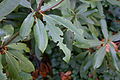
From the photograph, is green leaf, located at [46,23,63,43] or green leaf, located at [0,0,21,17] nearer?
green leaf, located at [0,0,21,17]

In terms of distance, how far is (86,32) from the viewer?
221 cm

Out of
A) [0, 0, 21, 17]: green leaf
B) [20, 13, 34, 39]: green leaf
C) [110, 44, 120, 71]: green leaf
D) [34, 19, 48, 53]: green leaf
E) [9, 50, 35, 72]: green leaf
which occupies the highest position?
[0, 0, 21, 17]: green leaf

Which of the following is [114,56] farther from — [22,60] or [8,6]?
[8,6]

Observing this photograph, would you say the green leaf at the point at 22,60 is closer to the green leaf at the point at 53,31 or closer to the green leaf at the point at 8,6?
the green leaf at the point at 53,31

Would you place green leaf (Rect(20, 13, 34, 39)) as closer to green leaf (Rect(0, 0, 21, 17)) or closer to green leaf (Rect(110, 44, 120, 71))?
green leaf (Rect(0, 0, 21, 17))

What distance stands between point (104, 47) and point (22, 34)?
36.7 inches

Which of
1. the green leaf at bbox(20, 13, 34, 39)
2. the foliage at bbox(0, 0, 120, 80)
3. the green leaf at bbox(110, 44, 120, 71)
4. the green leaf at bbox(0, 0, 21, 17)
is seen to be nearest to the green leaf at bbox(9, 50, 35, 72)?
the foliage at bbox(0, 0, 120, 80)

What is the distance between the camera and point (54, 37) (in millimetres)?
1396

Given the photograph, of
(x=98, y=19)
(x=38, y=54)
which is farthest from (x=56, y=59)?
(x=98, y=19)

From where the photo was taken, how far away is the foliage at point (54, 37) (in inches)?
55.0

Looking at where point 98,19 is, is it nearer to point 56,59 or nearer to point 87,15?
point 87,15

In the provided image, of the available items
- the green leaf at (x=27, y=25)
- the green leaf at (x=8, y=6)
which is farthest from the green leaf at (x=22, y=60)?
A: the green leaf at (x=8, y=6)

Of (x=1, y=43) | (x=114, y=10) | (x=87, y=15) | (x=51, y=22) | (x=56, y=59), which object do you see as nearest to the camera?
(x=51, y=22)

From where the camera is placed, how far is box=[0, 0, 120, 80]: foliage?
1396mm
